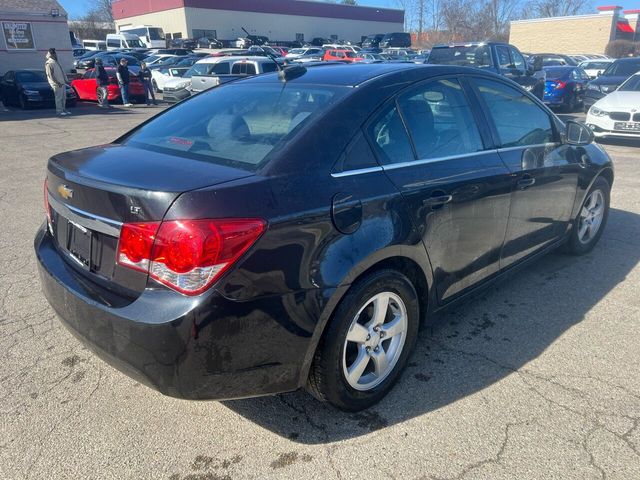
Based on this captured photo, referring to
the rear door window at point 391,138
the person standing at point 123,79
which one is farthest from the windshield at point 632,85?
the person standing at point 123,79

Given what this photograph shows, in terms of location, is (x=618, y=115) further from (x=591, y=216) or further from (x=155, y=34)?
(x=155, y=34)

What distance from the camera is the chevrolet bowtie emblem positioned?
255cm

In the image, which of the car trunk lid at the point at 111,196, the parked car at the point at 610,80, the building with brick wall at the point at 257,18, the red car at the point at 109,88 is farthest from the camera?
the building with brick wall at the point at 257,18

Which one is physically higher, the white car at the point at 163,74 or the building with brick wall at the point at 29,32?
the building with brick wall at the point at 29,32

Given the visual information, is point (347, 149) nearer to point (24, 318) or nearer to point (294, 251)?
point (294, 251)

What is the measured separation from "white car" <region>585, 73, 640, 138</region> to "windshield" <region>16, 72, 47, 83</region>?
655 inches

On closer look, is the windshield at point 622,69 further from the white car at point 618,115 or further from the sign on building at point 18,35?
the sign on building at point 18,35

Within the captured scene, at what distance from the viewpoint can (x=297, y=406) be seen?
2.88m

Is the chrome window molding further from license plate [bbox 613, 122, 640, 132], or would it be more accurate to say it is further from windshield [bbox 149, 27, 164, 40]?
windshield [bbox 149, 27, 164, 40]

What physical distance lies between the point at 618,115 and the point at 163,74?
17678mm

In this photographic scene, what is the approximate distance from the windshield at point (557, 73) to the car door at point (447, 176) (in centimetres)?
1550

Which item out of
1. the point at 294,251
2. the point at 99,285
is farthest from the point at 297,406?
the point at 99,285

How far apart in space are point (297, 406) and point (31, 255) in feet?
10.7

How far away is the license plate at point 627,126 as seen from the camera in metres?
10.5
